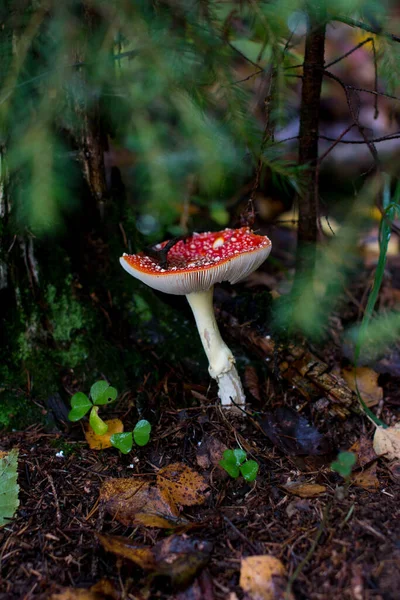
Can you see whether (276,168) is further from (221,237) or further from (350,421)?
(350,421)

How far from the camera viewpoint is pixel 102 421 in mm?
2367

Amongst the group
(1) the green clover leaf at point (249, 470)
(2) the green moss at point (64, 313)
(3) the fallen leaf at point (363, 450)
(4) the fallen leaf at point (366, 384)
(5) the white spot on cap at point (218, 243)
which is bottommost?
(4) the fallen leaf at point (366, 384)

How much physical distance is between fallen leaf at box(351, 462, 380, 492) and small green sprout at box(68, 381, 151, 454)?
0.94 m

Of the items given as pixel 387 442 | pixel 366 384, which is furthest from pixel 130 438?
pixel 366 384

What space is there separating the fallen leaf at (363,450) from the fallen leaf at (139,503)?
855 mm

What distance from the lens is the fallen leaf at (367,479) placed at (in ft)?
6.77

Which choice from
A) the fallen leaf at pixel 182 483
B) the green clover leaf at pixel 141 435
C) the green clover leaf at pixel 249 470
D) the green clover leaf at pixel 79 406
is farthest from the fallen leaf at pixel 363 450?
the green clover leaf at pixel 79 406

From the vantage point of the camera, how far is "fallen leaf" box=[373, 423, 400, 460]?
226 cm

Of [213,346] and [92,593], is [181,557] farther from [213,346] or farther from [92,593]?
[213,346]

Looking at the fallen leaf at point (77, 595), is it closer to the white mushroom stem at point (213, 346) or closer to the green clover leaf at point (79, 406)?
the green clover leaf at point (79, 406)

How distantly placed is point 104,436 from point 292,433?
3.07ft

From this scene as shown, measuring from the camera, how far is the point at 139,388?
276 cm

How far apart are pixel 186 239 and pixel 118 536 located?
1.46m

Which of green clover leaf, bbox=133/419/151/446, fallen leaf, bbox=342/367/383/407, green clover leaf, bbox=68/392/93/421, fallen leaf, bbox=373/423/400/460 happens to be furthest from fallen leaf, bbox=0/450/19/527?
fallen leaf, bbox=342/367/383/407
